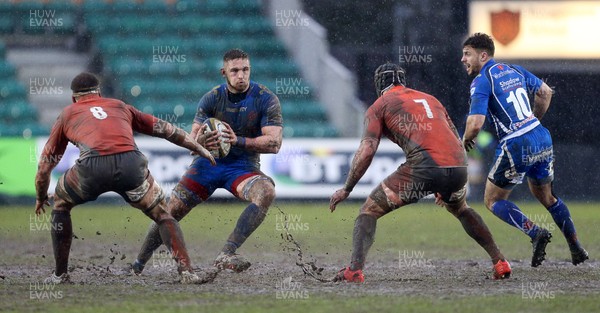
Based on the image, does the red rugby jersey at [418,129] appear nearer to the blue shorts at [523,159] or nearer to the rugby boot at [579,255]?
the blue shorts at [523,159]

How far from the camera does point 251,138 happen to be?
10.9 meters

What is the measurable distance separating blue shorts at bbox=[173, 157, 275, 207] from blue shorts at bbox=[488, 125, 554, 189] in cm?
239

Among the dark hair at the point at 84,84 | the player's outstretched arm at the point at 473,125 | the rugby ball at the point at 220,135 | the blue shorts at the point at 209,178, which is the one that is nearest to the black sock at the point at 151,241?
the blue shorts at the point at 209,178

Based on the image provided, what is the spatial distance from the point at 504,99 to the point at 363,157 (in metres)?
2.03

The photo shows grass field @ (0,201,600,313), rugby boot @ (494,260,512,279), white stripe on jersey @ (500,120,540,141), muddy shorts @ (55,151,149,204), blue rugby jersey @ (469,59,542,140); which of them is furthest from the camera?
white stripe on jersey @ (500,120,540,141)

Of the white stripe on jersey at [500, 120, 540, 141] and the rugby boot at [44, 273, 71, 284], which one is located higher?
the white stripe on jersey at [500, 120, 540, 141]

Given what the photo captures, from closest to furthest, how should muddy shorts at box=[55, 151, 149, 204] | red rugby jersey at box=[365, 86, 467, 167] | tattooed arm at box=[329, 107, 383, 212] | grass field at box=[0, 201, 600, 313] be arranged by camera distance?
grass field at box=[0, 201, 600, 313]
muddy shorts at box=[55, 151, 149, 204]
tattooed arm at box=[329, 107, 383, 212]
red rugby jersey at box=[365, 86, 467, 167]

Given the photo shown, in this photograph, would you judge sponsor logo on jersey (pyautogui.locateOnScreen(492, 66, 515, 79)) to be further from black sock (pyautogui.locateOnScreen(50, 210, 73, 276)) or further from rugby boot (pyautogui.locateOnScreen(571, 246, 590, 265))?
black sock (pyautogui.locateOnScreen(50, 210, 73, 276))

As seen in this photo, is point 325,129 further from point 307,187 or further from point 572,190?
point 572,190

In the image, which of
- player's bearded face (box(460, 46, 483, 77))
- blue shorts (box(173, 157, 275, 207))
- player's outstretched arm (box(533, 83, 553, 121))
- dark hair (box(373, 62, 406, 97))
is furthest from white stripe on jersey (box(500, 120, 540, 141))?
blue shorts (box(173, 157, 275, 207))

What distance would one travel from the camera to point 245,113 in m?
11.0

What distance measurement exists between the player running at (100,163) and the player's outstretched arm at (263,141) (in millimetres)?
704

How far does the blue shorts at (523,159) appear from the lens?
36.0ft

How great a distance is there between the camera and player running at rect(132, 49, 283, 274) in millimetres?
10704
